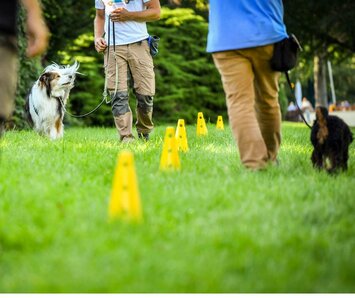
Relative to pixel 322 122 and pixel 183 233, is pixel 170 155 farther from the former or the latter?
pixel 183 233

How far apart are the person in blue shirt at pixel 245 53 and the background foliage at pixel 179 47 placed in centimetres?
1079

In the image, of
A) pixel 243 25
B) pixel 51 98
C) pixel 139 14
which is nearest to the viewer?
pixel 243 25

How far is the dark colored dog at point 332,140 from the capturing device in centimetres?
560

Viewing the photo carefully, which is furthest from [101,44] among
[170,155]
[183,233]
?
[183,233]

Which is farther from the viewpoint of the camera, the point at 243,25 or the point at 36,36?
the point at 243,25

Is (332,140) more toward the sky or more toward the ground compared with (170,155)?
more toward the sky

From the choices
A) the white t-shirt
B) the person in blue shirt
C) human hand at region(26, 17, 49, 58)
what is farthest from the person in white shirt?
human hand at region(26, 17, 49, 58)

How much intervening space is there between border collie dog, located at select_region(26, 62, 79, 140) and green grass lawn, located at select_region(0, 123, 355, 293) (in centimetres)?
378

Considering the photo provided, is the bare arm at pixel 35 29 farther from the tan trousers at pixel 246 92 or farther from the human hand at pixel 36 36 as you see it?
the tan trousers at pixel 246 92

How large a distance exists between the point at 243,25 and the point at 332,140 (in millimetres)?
1261

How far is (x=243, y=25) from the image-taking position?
5.45 metres

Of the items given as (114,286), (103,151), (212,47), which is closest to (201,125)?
(103,151)

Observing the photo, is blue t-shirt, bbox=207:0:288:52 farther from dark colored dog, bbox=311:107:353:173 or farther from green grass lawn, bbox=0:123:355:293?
green grass lawn, bbox=0:123:355:293
